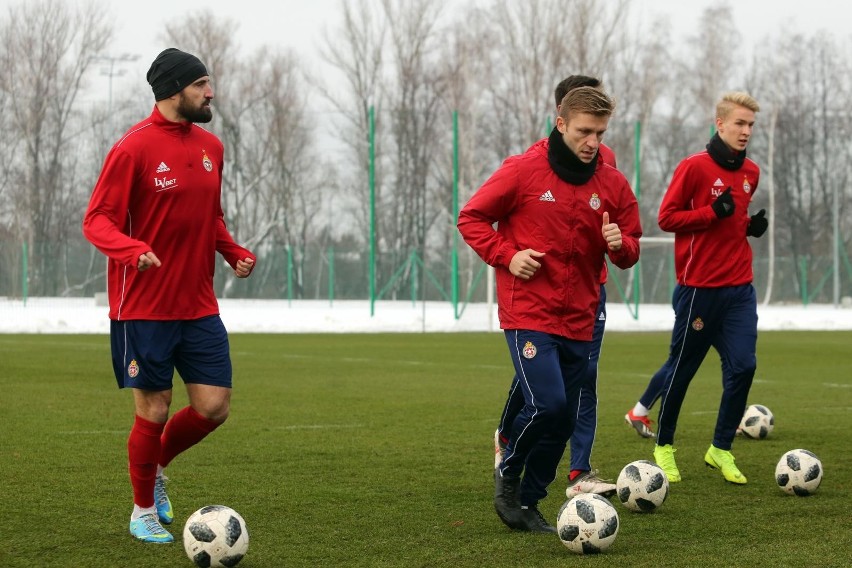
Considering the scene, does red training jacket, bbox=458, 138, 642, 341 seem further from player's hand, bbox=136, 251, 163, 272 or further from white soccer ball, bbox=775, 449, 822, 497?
white soccer ball, bbox=775, 449, 822, 497

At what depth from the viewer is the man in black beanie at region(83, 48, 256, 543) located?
5.62 meters

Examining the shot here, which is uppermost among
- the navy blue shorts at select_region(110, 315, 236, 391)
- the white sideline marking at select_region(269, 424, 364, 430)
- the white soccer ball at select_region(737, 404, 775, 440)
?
the navy blue shorts at select_region(110, 315, 236, 391)

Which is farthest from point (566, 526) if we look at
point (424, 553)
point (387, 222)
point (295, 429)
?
point (387, 222)

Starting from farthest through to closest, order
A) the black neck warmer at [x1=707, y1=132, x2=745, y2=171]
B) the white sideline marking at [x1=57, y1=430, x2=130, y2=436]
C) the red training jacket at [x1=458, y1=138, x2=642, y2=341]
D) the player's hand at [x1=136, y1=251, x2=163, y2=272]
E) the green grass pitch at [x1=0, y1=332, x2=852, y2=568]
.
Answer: the white sideline marking at [x1=57, y1=430, x2=130, y2=436] < the black neck warmer at [x1=707, y1=132, x2=745, y2=171] < the red training jacket at [x1=458, y1=138, x2=642, y2=341] < the green grass pitch at [x1=0, y1=332, x2=852, y2=568] < the player's hand at [x1=136, y1=251, x2=163, y2=272]

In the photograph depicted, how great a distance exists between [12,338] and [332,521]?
20128 millimetres

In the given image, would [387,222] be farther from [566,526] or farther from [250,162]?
[566,526]

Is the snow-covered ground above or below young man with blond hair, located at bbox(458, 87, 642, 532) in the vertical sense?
below

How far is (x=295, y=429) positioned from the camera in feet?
32.5

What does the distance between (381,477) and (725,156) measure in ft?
9.17

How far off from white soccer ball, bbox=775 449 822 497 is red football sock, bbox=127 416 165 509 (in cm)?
331

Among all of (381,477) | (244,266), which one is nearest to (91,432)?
(381,477)

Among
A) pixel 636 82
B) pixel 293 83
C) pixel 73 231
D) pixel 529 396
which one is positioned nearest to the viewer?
pixel 529 396

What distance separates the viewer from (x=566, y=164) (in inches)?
230

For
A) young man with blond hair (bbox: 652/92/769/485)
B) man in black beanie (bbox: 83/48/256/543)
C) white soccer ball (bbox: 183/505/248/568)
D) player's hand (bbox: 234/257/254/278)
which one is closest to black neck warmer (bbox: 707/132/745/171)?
young man with blond hair (bbox: 652/92/769/485)
